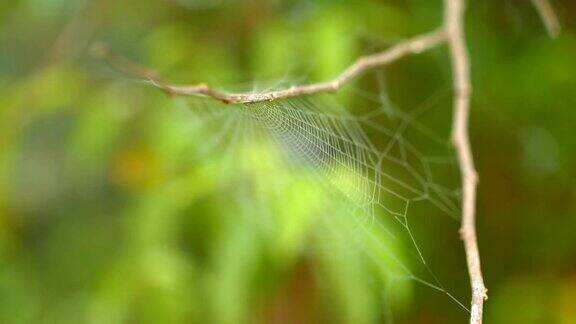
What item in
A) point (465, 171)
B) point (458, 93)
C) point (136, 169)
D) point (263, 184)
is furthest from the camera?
point (136, 169)

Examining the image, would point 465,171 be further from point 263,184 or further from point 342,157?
point 263,184

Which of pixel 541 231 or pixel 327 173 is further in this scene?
pixel 541 231

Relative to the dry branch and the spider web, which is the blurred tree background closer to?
the spider web

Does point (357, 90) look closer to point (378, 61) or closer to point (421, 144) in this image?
point (421, 144)

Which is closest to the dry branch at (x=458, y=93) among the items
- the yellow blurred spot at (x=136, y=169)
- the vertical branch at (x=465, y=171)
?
the vertical branch at (x=465, y=171)

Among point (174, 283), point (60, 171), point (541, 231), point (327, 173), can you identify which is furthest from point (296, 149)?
point (60, 171)

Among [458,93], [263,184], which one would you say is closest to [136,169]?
[263,184]

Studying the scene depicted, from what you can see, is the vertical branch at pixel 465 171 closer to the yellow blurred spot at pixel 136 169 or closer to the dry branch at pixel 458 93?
the dry branch at pixel 458 93

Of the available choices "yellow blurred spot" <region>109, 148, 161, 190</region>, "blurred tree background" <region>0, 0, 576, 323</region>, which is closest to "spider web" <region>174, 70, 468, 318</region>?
"blurred tree background" <region>0, 0, 576, 323</region>
